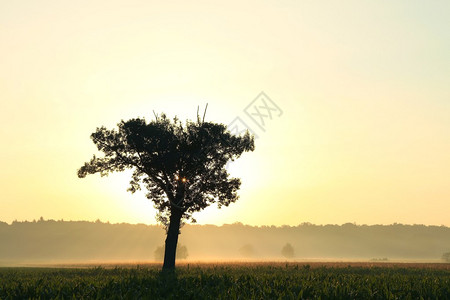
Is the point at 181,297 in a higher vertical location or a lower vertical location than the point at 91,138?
lower

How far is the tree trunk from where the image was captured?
37.1m

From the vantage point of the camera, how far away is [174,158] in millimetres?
36438

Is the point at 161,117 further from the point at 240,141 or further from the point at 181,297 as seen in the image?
the point at 181,297

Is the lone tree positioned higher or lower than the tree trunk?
higher

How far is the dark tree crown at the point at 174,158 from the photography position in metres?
36.9

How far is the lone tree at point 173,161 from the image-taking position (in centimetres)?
3697

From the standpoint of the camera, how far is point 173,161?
36500mm

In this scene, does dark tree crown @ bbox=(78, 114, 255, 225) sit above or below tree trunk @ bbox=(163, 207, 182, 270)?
above

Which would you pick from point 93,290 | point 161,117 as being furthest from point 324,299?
point 161,117

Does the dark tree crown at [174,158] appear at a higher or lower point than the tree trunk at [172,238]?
higher

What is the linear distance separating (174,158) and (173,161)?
285 mm

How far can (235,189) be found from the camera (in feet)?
129

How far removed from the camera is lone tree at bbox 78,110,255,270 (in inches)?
1455

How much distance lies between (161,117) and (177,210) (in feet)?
28.2
